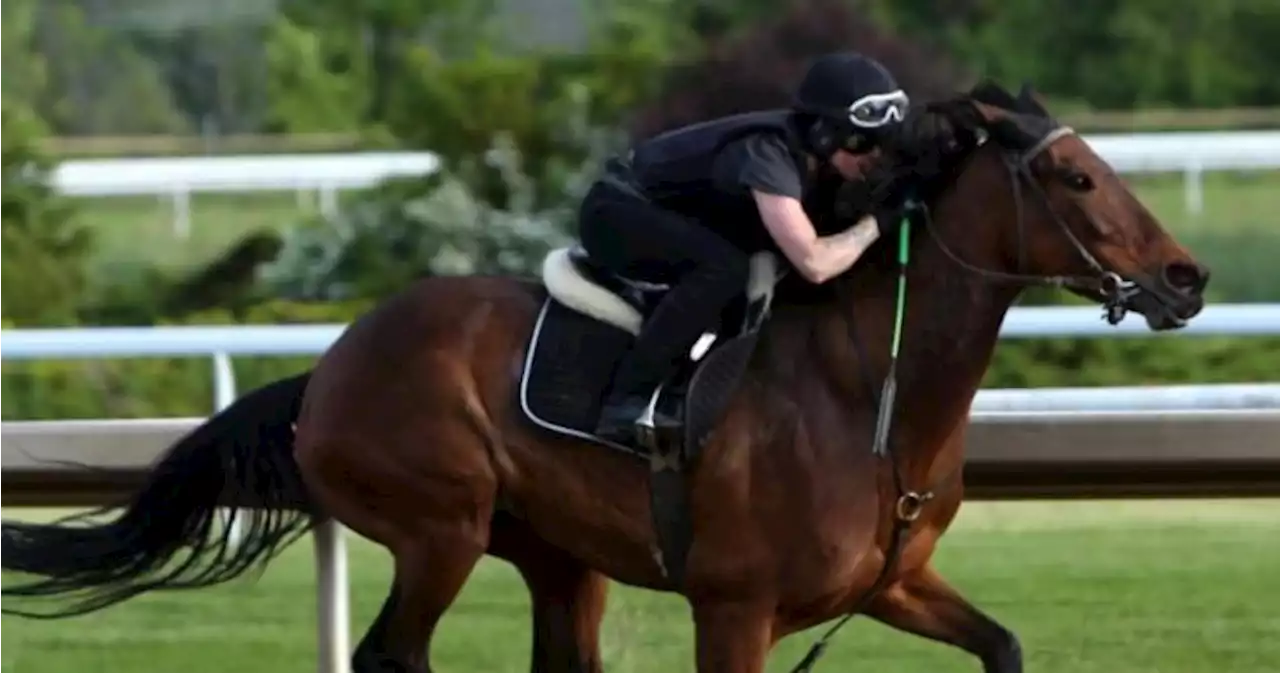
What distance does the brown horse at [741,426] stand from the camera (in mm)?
4812

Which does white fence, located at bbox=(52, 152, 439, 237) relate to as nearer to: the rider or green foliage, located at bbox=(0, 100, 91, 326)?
green foliage, located at bbox=(0, 100, 91, 326)

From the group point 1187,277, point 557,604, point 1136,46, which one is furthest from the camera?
point 1136,46

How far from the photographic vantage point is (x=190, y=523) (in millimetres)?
5578

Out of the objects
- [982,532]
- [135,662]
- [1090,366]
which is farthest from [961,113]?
[1090,366]

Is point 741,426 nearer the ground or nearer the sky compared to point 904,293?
nearer the ground

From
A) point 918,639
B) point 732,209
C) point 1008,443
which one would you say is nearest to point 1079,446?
point 1008,443

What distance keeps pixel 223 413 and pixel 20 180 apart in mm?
8825

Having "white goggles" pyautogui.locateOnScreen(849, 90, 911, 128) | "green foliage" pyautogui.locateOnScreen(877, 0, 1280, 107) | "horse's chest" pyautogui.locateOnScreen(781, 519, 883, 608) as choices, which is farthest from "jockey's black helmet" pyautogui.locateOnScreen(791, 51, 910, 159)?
"green foliage" pyautogui.locateOnScreen(877, 0, 1280, 107)

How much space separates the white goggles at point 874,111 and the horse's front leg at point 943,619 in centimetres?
91

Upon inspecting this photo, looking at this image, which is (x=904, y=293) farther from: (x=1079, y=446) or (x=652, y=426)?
(x=1079, y=446)

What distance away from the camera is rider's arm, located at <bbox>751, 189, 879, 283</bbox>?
15.7 ft

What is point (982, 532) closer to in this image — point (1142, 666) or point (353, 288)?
point (1142, 666)

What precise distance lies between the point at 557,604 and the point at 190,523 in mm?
828

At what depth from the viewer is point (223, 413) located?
5562 mm
